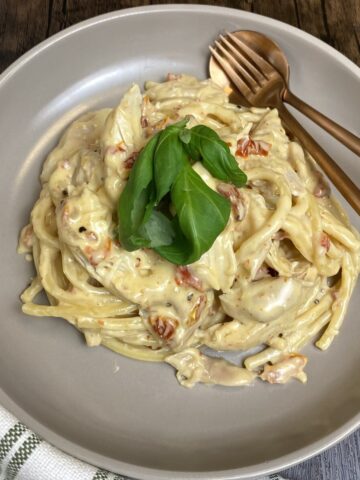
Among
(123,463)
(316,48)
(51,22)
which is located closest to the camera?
(123,463)

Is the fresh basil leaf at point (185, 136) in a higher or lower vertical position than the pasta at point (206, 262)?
higher

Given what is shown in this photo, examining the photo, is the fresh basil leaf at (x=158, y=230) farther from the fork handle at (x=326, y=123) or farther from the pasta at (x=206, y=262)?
the fork handle at (x=326, y=123)

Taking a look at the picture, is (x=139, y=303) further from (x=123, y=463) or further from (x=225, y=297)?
(x=123, y=463)

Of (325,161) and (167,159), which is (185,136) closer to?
(167,159)

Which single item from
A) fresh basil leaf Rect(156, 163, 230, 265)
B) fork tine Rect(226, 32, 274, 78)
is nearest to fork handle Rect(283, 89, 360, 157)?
fork tine Rect(226, 32, 274, 78)

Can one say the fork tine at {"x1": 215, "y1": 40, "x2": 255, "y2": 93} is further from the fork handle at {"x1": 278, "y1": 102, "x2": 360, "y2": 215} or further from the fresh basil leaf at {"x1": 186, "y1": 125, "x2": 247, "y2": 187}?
the fresh basil leaf at {"x1": 186, "y1": 125, "x2": 247, "y2": 187}

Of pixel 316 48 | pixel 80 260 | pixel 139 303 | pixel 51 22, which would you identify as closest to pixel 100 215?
pixel 80 260

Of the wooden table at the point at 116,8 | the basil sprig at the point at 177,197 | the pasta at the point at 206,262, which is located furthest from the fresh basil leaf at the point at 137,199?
the wooden table at the point at 116,8
